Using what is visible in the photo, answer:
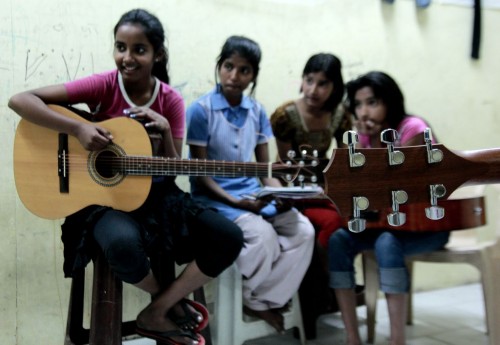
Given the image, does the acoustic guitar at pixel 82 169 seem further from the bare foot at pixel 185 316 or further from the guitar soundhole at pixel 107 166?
the bare foot at pixel 185 316

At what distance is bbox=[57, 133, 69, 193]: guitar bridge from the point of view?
5.27 feet

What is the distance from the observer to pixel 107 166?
1.66 metres

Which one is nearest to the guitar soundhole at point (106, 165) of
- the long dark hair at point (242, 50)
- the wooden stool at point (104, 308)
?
the wooden stool at point (104, 308)

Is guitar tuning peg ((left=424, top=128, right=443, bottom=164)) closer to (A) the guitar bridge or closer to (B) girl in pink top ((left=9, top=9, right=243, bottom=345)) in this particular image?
(B) girl in pink top ((left=9, top=9, right=243, bottom=345))

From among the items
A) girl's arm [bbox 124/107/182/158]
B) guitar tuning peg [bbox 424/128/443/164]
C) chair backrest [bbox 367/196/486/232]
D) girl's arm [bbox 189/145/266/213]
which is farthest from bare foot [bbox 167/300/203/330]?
guitar tuning peg [bbox 424/128/443/164]

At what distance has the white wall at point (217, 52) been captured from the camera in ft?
6.54

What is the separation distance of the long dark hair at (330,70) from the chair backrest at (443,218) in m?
0.69

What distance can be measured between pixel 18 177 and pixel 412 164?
1.24m

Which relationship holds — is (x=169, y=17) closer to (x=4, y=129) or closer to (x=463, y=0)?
(x=4, y=129)

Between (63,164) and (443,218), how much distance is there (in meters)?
1.40

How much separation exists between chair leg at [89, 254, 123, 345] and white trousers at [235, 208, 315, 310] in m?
0.51

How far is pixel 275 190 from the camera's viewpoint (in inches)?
74.2

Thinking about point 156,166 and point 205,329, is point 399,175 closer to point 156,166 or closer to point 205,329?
point 156,166

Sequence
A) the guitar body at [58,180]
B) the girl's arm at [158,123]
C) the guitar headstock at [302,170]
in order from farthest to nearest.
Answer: the guitar headstock at [302,170] < the girl's arm at [158,123] < the guitar body at [58,180]
